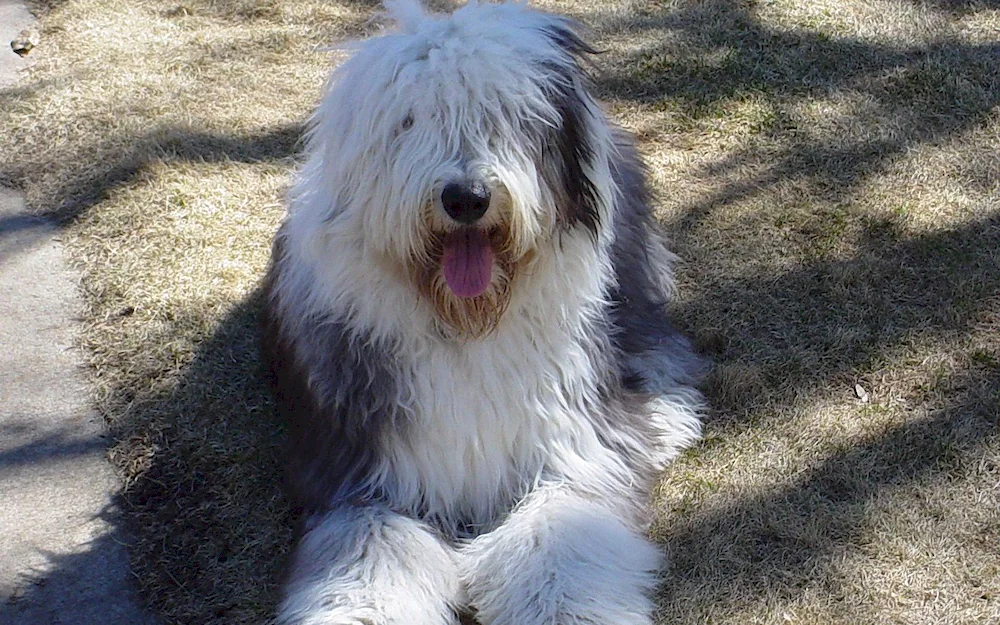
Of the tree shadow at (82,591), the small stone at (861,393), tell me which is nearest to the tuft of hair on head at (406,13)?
the tree shadow at (82,591)

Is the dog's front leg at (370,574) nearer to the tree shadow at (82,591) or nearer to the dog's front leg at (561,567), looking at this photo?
the dog's front leg at (561,567)

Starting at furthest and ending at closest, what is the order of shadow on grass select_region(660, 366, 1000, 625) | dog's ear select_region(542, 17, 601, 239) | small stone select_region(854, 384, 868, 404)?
small stone select_region(854, 384, 868, 404)
shadow on grass select_region(660, 366, 1000, 625)
dog's ear select_region(542, 17, 601, 239)

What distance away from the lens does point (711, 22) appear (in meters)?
6.21

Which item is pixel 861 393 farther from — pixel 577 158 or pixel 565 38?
pixel 565 38

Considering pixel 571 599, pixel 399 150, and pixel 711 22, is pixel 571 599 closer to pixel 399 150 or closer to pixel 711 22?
pixel 399 150

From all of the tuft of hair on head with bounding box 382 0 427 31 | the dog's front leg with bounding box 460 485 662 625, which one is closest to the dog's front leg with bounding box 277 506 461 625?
the dog's front leg with bounding box 460 485 662 625

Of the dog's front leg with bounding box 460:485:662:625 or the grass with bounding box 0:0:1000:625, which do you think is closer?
the dog's front leg with bounding box 460:485:662:625

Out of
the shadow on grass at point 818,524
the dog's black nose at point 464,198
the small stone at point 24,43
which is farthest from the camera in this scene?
the small stone at point 24,43

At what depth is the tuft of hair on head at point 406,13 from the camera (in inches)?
117

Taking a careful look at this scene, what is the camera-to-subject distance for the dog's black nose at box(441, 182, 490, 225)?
273 cm

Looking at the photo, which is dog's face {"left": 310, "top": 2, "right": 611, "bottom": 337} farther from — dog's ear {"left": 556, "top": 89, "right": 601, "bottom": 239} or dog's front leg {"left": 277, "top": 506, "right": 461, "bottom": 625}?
dog's front leg {"left": 277, "top": 506, "right": 461, "bottom": 625}

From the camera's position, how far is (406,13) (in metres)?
3.00

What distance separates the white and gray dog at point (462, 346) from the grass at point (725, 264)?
1.03 feet

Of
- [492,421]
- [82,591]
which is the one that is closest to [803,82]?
[492,421]
